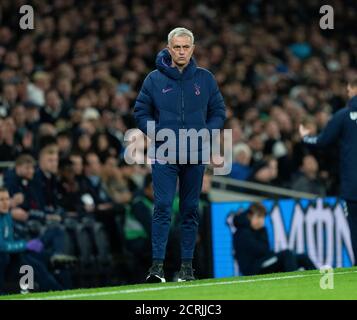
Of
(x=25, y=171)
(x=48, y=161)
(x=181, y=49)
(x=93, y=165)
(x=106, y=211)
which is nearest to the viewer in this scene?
(x=181, y=49)

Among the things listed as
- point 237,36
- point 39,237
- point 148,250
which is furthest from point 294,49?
point 39,237

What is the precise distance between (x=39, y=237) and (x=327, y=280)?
16.6 feet

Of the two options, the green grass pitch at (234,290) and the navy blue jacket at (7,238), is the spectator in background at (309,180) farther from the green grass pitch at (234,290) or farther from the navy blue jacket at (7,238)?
the green grass pitch at (234,290)

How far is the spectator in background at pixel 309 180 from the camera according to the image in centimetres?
1873

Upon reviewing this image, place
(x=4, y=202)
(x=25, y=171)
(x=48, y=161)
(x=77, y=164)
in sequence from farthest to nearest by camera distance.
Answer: (x=77, y=164), (x=48, y=161), (x=25, y=171), (x=4, y=202)

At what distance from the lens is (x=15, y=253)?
13375mm

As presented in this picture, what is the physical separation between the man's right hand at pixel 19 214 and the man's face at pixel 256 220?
111 inches

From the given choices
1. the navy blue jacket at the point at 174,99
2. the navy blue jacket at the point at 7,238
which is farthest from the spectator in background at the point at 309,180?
the navy blue jacket at the point at 174,99

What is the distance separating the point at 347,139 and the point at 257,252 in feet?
11.3

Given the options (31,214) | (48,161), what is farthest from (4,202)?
(48,161)

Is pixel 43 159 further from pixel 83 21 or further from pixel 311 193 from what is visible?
pixel 83 21

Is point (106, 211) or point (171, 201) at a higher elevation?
point (106, 211)

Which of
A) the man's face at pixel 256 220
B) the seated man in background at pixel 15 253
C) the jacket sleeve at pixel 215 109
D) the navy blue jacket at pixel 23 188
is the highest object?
the jacket sleeve at pixel 215 109

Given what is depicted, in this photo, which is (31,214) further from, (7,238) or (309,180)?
(309,180)
